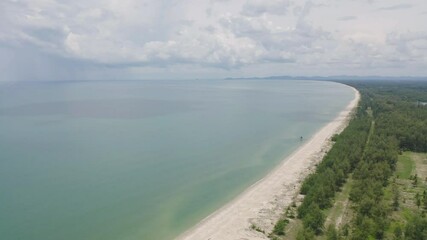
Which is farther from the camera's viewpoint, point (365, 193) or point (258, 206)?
point (258, 206)

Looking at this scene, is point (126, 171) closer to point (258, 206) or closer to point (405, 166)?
point (258, 206)

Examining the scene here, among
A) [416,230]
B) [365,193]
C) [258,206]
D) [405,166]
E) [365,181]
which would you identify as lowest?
[258,206]

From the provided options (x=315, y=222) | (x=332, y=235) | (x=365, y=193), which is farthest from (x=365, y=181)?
(x=332, y=235)

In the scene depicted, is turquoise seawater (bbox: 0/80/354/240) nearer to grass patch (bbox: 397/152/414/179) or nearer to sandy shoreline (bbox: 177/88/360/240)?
sandy shoreline (bbox: 177/88/360/240)

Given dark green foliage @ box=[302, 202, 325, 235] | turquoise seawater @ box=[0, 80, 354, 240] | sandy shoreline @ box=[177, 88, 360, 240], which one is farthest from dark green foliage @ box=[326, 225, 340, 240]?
turquoise seawater @ box=[0, 80, 354, 240]

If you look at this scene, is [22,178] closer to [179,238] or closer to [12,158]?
[12,158]
